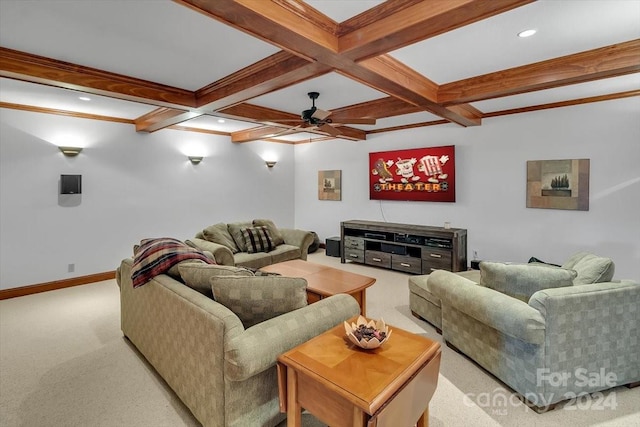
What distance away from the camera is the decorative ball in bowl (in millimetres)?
1521

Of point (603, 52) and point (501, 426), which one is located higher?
point (603, 52)

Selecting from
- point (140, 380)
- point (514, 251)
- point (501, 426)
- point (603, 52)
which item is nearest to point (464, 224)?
point (514, 251)

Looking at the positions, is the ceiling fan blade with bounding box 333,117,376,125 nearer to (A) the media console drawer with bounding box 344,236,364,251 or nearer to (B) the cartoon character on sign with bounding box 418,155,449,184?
(B) the cartoon character on sign with bounding box 418,155,449,184

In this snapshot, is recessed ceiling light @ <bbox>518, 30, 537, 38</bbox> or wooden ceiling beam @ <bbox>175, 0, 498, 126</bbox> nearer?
wooden ceiling beam @ <bbox>175, 0, 498, 126</bbox>

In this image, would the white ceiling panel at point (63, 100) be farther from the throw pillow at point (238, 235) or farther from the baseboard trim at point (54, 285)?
the baseboard trim at point (54, 285)

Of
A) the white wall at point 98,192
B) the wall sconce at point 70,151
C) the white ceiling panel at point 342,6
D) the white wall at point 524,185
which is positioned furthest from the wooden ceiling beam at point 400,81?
the wall sconce at point 70,151

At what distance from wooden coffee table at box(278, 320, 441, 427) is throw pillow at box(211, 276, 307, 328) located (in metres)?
0.32

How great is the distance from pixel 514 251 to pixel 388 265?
1.88m

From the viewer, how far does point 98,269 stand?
4824mm

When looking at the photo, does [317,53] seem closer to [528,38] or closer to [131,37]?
[131,37]

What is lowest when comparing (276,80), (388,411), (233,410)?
(233,410)

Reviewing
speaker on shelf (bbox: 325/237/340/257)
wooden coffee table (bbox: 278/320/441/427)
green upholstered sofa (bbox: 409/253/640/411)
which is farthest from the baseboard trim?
green upholstered sofa (bbox: 409/253/640/411)

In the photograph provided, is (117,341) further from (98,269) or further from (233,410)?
(98,269)

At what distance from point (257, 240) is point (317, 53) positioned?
129 inches
